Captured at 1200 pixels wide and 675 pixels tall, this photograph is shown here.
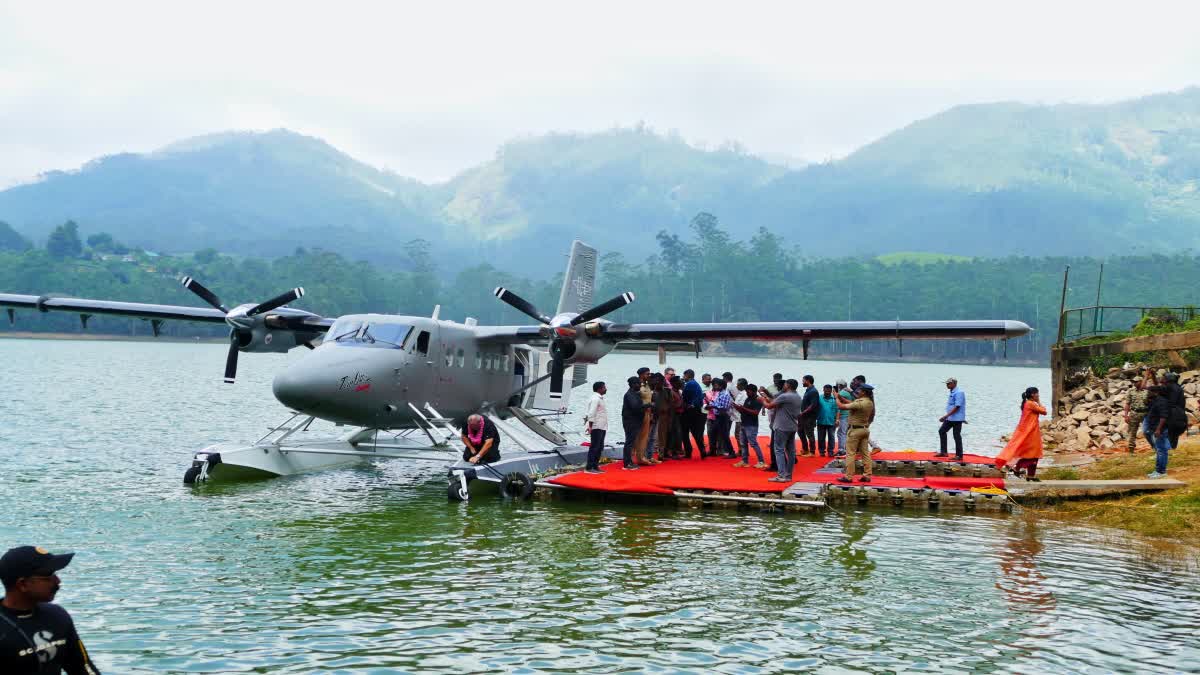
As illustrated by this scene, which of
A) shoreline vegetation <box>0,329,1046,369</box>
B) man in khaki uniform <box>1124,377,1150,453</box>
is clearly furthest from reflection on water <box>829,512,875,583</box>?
shoreline vegetation <box>0,329,1046,369</box>

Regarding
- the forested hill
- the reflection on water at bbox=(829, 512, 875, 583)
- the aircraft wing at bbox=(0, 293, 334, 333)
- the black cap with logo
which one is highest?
the forested hill

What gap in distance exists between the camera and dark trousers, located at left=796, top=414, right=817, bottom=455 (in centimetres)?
2257

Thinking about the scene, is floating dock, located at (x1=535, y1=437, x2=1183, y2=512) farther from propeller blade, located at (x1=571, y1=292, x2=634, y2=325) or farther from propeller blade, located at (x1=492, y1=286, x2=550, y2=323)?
propeller blade, located at (x1=492, y1=286, x2=550, y2=323)

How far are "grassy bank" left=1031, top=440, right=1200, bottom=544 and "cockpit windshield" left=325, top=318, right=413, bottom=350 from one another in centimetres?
1163

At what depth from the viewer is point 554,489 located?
17703 millimetres

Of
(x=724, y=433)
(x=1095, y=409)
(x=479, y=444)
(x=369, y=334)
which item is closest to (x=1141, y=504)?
(x=724, y=433)

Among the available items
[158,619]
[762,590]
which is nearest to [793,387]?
[762,590]

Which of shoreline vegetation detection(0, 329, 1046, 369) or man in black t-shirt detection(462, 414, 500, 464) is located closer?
man in black t-shirt detection(462, 414, 500, 464)

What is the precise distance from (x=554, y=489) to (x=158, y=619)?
29.3ft

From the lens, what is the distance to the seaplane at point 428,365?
18.0m

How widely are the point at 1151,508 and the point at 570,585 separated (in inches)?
393

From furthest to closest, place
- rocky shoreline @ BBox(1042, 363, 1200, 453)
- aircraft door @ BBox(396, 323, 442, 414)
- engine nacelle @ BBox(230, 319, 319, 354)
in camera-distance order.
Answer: rocky shoreline @ BBox(1042, 363, 1200, 453) → engine nacelle @ BBox(230, 319, 319, 354) → aircraft door @ BBox(396, 323, 442, 414)

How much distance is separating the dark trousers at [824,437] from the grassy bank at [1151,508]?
18.8ft

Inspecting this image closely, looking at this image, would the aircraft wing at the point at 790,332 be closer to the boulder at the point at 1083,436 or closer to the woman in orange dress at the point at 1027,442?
the woman in orange dress at the point at 1027,442
